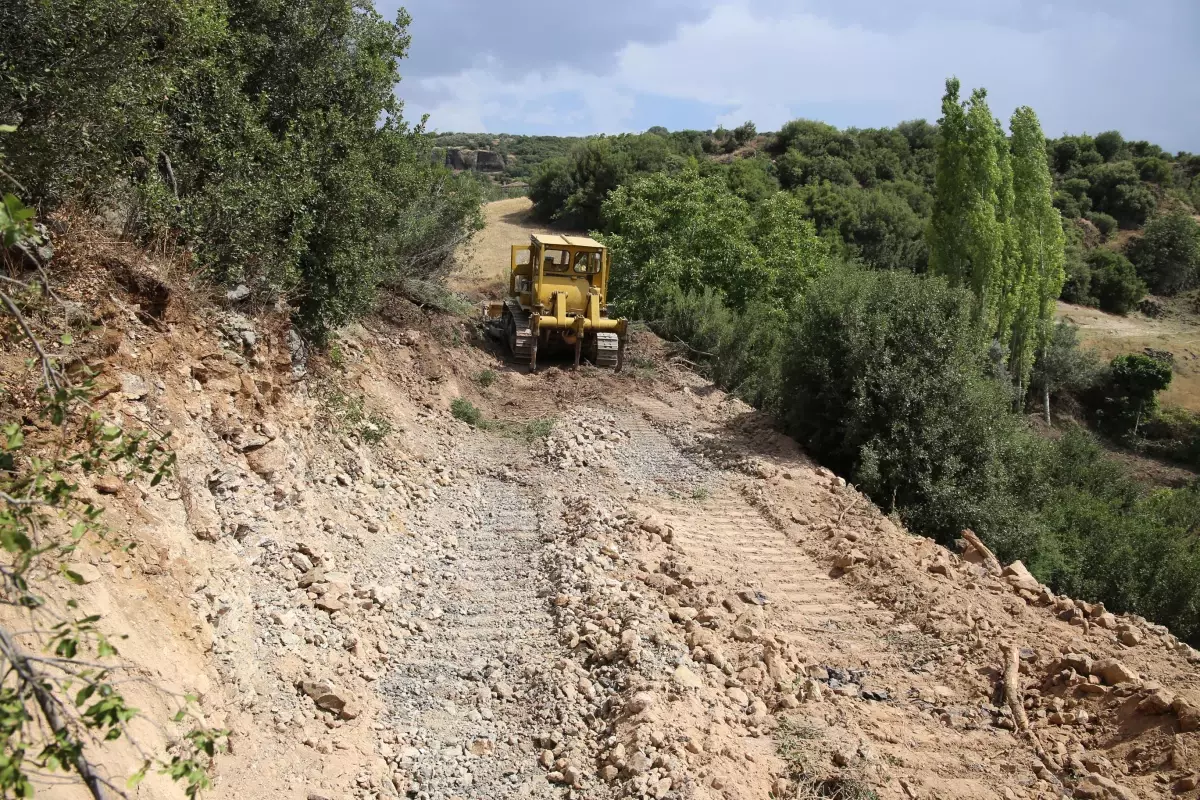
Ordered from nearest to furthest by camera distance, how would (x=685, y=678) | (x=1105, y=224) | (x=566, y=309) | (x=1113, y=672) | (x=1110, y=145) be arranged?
(x=685, y=678), (x=1113, y=672), (x=566, y=309), (x=1105, y=224), (x=1110, y=145)

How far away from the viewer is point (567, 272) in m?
16.5

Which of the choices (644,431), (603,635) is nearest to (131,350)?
(603,635)

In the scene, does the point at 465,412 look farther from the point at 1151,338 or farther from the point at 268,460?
the point at 1151,338

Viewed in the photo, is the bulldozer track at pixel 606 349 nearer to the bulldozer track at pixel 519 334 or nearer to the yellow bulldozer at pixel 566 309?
the yellow bulldozer at pixel 566 309

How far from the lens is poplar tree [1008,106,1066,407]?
23797mm

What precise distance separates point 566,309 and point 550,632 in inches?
400

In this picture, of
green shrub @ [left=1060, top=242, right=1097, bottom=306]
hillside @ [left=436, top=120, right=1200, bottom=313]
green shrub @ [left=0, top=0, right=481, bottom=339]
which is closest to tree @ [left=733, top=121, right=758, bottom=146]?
hillside @ [left=436, top=120, right=1200, bottom=313]

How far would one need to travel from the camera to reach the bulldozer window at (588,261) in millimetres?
16516

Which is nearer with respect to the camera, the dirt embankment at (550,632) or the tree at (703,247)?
the dirt embankment at (550,632)

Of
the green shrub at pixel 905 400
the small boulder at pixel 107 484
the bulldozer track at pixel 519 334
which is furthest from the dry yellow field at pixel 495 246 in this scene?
the small boulder at pixel 107 484

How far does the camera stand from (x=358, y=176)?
982 cm

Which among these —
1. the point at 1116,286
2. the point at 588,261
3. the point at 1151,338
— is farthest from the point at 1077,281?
the point at 588,261

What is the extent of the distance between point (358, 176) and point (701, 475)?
5.86 m

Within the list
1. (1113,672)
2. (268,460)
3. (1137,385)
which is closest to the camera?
(1113,672)
